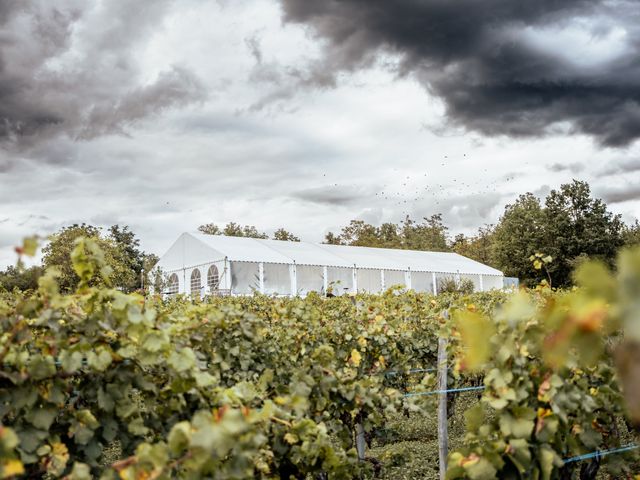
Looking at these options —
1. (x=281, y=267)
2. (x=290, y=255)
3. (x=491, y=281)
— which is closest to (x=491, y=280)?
(x=491, y=281)

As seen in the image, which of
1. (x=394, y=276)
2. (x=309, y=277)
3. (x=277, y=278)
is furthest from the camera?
(x=394, y=276)

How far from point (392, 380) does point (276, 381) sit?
2019 mm

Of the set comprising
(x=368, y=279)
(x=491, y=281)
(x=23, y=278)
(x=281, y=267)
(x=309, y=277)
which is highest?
(x=23, y=278)

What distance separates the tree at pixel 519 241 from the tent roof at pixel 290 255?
8.09 m

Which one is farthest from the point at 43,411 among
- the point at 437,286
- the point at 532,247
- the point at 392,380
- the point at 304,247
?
the point at 532,247

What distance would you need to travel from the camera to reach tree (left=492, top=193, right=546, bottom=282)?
43662mm

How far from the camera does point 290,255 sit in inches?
1145

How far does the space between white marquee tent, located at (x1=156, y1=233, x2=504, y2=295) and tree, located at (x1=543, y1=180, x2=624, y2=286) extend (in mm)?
10372

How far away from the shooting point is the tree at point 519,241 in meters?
43.7

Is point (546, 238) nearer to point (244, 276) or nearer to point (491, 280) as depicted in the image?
point (491, 280)

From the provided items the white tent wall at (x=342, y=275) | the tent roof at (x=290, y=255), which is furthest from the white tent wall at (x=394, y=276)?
the white tent wall at (x=342, y=275)

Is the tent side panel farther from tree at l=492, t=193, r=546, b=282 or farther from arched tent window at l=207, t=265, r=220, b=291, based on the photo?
arched tent window at l=207, t=265, r=220, b=291

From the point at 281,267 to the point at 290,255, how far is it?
73 cm

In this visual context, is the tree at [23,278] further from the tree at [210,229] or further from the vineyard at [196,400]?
the tree at [210,229]
